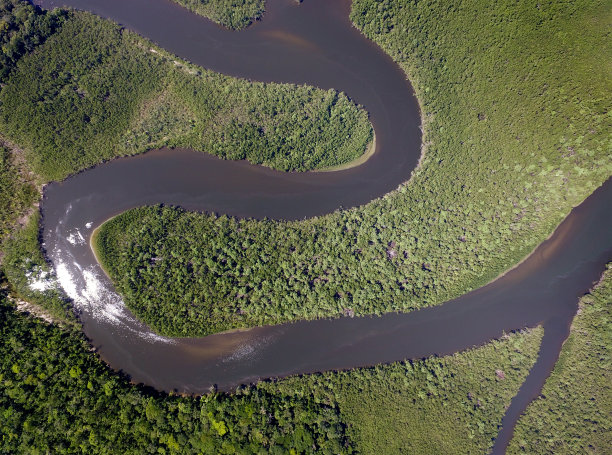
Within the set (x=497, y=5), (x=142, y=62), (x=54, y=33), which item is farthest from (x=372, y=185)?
(x=54, y=33)

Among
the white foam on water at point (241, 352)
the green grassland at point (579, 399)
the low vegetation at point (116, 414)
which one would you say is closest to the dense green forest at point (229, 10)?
the white foam on water at point (241, 352)

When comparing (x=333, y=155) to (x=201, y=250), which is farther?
(x=333, y=155)

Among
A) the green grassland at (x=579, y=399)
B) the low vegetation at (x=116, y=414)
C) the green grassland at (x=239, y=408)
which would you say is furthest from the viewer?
the green grassland at (x=579, y=399)

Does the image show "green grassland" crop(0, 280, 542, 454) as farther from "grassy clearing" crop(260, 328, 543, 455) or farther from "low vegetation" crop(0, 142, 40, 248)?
"low vegetation" crop(0, 142, 40, 248)

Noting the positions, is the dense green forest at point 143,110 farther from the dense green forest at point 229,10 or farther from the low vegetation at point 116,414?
the low vegetation at point 116,414

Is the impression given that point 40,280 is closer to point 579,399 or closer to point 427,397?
point 427,397

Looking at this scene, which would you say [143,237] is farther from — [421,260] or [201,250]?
[421,260]
